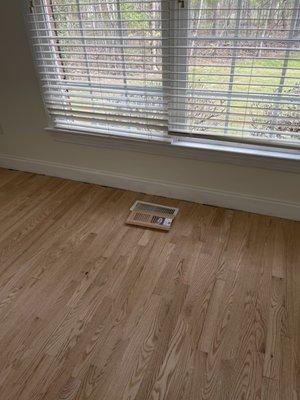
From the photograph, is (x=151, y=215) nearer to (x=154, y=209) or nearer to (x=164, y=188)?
(x=154, y=209)

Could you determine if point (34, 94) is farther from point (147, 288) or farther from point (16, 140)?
point (147, 288)

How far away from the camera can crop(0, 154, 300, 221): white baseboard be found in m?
1.99

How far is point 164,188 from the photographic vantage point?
7.33 ft

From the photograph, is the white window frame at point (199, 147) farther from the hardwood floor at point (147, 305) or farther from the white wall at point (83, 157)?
the hardwood floor at point (147, 305)

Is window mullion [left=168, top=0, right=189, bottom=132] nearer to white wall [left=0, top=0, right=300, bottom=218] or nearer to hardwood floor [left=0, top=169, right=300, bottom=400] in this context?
white wall [left=0, top=0, right=300, bottom=218]

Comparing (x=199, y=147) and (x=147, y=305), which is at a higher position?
(x=199, y=147)

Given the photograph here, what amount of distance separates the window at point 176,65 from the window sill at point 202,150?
0.06 metres

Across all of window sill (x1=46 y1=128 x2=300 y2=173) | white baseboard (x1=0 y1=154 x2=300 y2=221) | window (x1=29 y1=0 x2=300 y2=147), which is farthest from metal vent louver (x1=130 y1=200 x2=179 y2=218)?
window (x1=29 y1=0 x2=300 y2=147)

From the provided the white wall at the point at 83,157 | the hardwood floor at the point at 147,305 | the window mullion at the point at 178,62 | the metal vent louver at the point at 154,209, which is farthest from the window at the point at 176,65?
the hardwood floor at the point at 147,305

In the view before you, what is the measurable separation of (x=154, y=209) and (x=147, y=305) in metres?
0.81

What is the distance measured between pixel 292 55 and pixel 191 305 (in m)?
1.39

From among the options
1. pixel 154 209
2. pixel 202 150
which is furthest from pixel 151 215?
pixel 202 150

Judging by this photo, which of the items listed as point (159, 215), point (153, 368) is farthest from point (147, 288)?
point (159, 215)

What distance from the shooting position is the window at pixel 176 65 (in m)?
1.56
